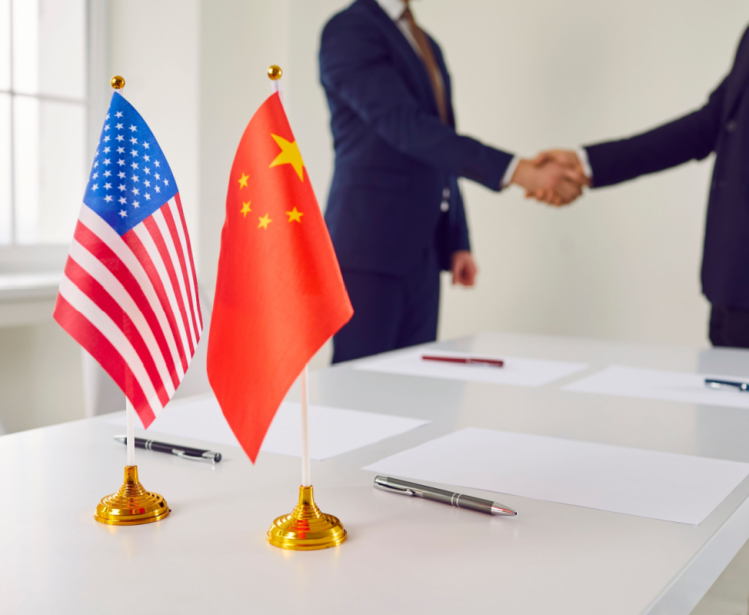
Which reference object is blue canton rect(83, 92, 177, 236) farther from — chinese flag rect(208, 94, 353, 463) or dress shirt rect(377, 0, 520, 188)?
dress shirt rect(377, 0, 520, 188)

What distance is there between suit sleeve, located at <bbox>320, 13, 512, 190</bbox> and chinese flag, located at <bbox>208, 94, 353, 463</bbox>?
1.56 metres

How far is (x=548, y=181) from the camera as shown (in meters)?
2.42

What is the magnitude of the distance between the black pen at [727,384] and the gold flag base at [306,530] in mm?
794

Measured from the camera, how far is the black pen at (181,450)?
721 mm

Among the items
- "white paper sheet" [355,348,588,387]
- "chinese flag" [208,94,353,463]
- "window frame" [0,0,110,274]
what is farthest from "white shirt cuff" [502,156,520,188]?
"chinese flag" [208,94,353,463]

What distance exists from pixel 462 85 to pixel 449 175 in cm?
96

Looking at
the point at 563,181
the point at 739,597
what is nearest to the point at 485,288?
the point at 563,181

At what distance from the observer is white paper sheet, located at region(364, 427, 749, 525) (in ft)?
2.07

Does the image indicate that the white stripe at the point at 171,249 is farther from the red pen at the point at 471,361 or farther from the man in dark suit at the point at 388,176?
the man in dark suit at the point at 388,176

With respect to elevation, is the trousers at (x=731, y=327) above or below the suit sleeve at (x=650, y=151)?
below

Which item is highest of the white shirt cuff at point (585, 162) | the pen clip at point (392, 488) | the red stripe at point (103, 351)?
the white shirt cuff at point (585, 162)

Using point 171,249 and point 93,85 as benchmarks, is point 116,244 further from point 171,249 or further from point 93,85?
point 93,85

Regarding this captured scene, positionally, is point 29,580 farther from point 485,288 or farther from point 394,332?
point 485,288

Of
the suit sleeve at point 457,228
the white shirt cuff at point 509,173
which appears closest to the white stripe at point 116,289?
the suit sleeve at point 457,228
